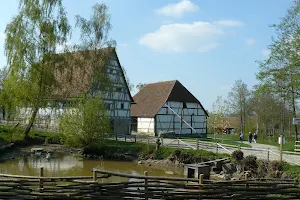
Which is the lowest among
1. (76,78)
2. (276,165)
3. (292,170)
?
(292,170)

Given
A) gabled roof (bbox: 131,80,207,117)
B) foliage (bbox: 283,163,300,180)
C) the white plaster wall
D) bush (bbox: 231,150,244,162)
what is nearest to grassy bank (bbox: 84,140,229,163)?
bush (bbox: 231,150,244,162)

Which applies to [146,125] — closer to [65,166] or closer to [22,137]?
[22,137]

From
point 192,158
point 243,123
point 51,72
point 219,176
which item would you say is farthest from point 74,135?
point 243,123

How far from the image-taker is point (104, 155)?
25828 millimetres

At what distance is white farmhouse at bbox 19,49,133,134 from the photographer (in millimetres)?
31189

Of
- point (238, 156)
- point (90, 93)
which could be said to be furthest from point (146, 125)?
point (238, 156)

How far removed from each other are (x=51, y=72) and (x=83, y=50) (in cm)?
424

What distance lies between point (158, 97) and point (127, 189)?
30.8 metres

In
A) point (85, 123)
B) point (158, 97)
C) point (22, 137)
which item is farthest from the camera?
point (158, 97)

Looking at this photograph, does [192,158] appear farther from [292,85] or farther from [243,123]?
[243,123]

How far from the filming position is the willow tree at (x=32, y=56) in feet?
92.1

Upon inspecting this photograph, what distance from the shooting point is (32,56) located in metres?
28.5

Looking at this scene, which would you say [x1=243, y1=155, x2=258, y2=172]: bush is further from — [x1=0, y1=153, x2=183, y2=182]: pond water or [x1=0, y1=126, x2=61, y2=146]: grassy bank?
[x1=0, y1=126, x2=61, y2=146]: grassy bank

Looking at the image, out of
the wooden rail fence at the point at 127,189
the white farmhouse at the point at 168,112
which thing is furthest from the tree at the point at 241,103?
the wooden rail fence at the point at 127,189
